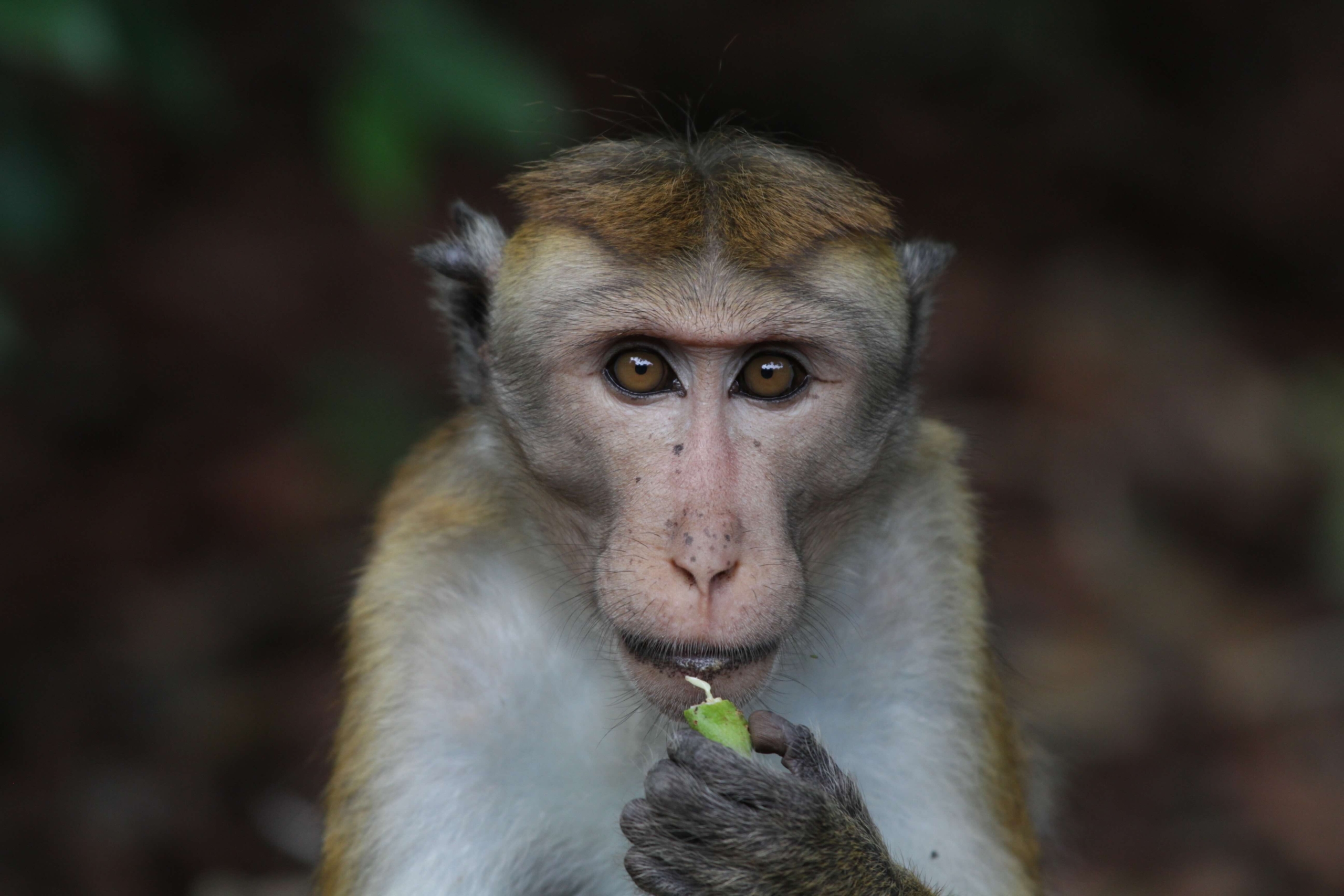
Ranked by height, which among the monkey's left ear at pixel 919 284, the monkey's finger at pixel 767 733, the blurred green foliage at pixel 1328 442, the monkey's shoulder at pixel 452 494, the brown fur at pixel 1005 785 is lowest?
the blurred green foliage at pixel 1328 442

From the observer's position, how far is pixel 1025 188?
8.98 m

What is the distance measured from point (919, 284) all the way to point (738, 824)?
138 centimetres

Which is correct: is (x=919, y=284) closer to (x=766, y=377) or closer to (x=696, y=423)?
(x=766, y=377)

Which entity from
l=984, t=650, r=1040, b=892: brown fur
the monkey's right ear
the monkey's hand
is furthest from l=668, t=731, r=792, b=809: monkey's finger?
the monkey's right ear

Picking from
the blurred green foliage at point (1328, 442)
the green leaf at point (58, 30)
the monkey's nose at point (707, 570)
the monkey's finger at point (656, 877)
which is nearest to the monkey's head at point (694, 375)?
the monkey's nose at point (707, 570)

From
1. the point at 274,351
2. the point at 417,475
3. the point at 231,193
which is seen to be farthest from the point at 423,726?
the point at 231,193

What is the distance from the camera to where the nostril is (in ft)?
8.95

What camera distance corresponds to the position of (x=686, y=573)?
2740 mm

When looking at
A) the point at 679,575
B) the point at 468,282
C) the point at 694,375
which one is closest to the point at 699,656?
the point at 679,575

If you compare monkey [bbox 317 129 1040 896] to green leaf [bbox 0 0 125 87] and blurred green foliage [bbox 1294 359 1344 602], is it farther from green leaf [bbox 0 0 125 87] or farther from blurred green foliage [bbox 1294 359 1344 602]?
blurred green foliage [bbox 1294 359 1344 602]

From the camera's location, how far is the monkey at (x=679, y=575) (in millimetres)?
2850

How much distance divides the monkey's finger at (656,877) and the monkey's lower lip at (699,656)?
37 cm

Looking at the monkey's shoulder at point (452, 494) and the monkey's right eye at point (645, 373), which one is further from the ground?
the monkey's right eye at point (645, 373)

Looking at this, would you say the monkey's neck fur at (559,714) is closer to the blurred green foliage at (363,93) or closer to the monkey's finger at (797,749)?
the monkey's finger at (797,749)
